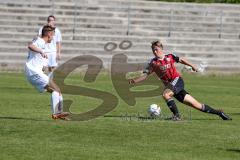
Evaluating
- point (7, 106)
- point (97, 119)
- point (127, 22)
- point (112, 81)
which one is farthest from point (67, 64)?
point (97, 119)

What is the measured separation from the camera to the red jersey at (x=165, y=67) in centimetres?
1566

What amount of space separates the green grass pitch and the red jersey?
0.97m

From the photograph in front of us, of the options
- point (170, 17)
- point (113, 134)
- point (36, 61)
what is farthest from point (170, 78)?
point (170, 17)

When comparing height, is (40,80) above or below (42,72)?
below

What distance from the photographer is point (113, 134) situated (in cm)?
1310

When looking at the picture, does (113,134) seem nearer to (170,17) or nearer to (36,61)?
(36,61)

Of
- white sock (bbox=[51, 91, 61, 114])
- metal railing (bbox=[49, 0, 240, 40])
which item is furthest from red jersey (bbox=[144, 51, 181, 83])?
metal railing (bbox=[49, 0, 240, 40])

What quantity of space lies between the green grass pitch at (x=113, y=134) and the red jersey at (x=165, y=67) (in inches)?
38.1

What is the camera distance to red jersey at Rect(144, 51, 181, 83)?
15.7 metres

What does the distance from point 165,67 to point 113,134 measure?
303 centimetres

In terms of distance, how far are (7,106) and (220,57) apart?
18083mm

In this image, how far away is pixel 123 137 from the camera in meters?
12.7

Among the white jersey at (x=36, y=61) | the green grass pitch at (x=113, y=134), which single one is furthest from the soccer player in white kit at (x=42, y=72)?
the green grass pitch at (x=113, y=134)

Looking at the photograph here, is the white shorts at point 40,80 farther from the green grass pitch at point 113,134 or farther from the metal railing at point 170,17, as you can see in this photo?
the metal railing at point 170,17
